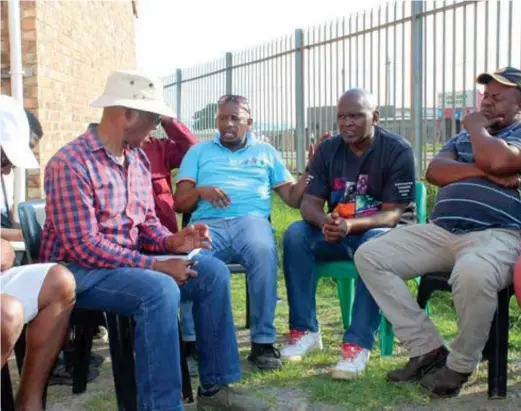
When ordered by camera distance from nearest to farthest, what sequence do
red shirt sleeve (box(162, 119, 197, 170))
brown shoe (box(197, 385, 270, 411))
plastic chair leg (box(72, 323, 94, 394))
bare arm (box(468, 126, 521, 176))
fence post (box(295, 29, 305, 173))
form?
brown shoe (box(197, 385, 270, 411)) → plastic chair leg (box(72, 323, 94, 394)) → bare arm (box(468, 126, 521, 176)) → red shirt sleeve (box(162, 119, 197, 170)) → fence post (box(295, 29, 305, 173))

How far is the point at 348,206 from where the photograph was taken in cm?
456

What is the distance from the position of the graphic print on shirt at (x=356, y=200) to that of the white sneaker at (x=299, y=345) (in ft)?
2.49

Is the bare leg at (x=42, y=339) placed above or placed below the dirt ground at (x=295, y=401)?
above

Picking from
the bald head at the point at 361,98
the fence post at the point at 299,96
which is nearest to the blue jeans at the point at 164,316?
the bald head at the point at 361,98

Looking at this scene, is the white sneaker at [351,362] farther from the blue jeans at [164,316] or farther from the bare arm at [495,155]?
the bare arm at [495,155]

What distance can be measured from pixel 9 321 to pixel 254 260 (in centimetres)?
175

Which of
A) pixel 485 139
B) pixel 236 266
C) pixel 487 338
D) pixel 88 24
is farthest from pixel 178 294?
pixel 88 24

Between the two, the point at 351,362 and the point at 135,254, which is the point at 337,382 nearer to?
the point at 351,362

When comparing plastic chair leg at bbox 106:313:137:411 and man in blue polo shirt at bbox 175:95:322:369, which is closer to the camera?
plastic chair leg at bbox 106:313:137:411

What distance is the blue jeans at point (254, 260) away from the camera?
4.23 m

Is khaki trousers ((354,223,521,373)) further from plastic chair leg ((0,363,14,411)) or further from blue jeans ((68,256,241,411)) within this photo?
plastic chair leg ((0,363,14,411))

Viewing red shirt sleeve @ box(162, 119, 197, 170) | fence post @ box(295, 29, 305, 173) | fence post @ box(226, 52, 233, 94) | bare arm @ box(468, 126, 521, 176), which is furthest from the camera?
fence post @ box(226, 52, 233, 94)

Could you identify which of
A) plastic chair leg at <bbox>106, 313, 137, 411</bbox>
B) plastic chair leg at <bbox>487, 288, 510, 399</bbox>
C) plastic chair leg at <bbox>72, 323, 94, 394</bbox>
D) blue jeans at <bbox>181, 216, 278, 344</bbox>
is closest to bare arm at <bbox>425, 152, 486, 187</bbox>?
plastic chair leg at <bbox>487, 288, 510, 399</bbox>

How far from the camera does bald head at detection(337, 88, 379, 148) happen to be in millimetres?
4500
